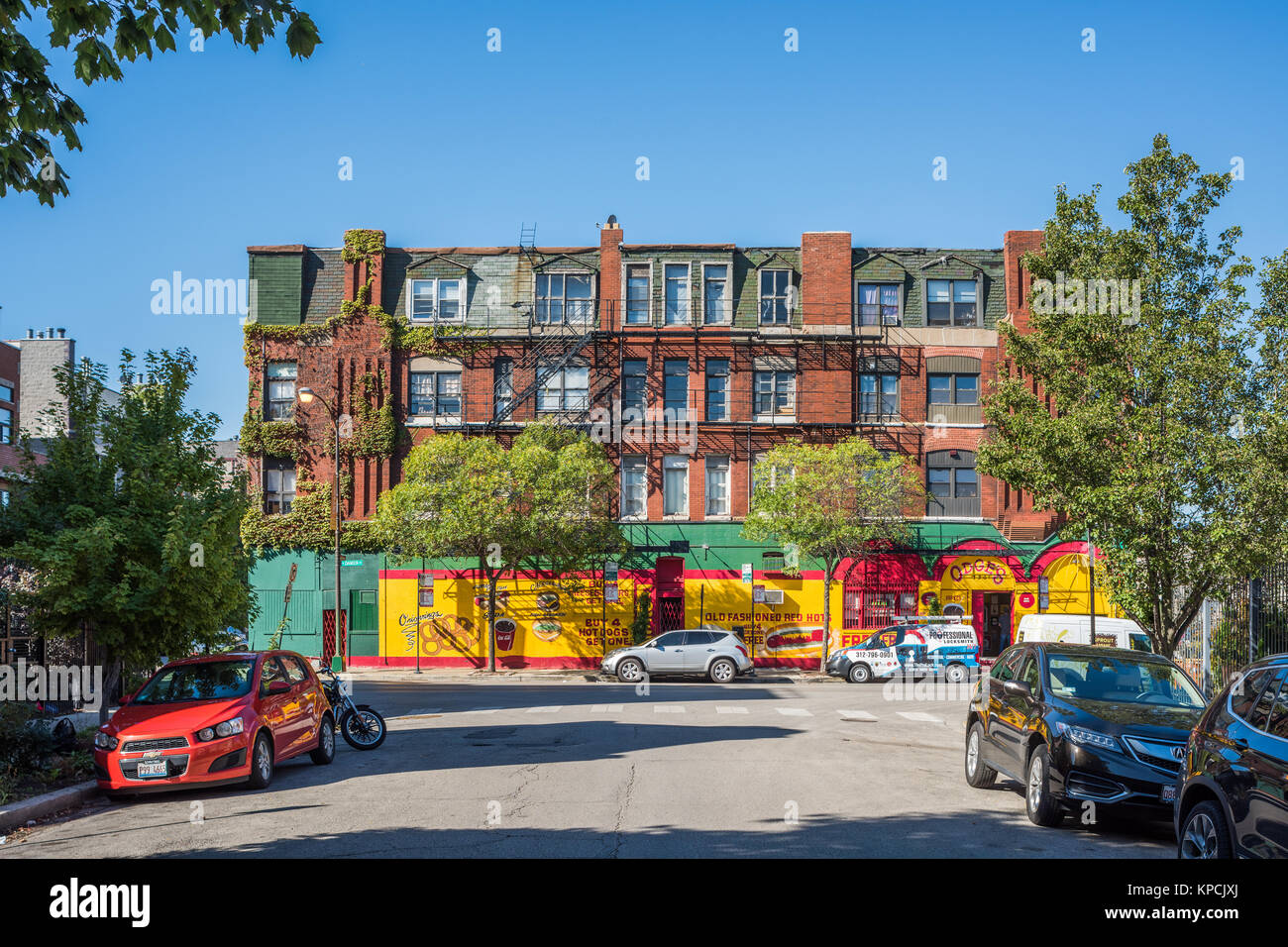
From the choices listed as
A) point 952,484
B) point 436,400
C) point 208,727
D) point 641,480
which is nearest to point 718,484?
point 641,480

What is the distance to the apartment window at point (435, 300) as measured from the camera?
1582 inches

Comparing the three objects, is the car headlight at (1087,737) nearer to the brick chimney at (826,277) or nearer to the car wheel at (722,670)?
the car wheel at (722,670)

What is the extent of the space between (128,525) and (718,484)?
26.7 m

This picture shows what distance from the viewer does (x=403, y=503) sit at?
33406 millimetres

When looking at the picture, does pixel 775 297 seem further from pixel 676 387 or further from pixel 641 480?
pixel 641 480

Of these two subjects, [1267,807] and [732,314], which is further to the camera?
[732,314]

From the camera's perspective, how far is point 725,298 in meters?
40.1

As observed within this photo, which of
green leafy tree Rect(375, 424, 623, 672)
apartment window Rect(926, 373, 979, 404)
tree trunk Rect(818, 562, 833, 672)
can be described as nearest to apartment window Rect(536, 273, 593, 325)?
green leafy tree Rect(375, 424, 623, 672)

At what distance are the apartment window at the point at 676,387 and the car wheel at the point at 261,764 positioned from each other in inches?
1083

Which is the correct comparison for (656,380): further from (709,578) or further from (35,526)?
(35,526)

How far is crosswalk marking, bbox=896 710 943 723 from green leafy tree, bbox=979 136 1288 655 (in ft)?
17.2

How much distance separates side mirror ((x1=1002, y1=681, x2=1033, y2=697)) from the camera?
11.4m

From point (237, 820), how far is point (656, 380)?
30.0 meters
